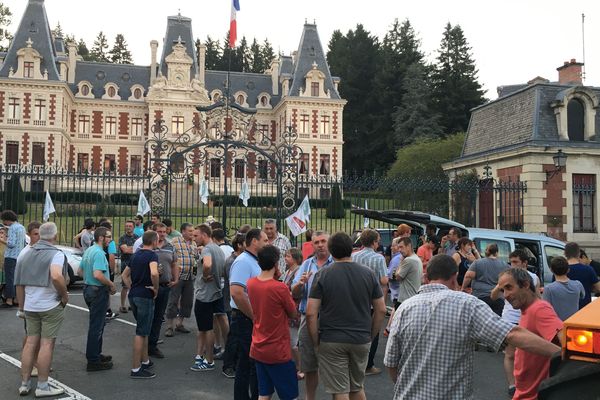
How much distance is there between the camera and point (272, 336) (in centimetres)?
470

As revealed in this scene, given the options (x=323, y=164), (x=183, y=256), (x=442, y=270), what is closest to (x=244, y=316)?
(x=442, y=270)

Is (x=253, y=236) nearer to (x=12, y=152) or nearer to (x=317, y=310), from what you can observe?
(x=317, y=310)

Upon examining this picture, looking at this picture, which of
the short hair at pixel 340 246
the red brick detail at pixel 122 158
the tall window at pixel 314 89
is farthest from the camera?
the tall window at pixel 314 89

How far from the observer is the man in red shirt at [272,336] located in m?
4.69

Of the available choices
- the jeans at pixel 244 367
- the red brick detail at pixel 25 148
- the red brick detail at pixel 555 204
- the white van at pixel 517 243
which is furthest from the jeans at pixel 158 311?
the red brick detail at pixel 25 148

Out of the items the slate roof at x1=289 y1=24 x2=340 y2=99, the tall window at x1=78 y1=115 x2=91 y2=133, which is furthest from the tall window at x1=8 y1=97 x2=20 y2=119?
the slate roof at x1=289 y1=24 x2=340 y2=99

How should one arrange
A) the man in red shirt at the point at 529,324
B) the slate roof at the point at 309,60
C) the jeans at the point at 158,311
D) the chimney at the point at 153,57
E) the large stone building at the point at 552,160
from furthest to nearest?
the chimney at the point at 153,57, the slate roof at the point at 309,60, the large stone building at the point at 552,160, the jeans at the point at 158,311, the man in red shirt at the point at 529,324

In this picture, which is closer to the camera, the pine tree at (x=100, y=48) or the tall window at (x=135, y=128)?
the tall window at (x=135, y=128)

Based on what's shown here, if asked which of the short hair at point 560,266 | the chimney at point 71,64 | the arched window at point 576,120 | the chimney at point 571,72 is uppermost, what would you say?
the chimney at point 71,64

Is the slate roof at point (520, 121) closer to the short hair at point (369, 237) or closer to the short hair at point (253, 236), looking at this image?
the short hair at point (369, 237)

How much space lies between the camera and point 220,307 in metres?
7.27

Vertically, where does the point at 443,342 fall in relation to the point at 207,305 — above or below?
above

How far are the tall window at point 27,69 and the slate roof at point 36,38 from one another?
0.88 m

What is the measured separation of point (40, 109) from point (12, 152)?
4.58 meters
